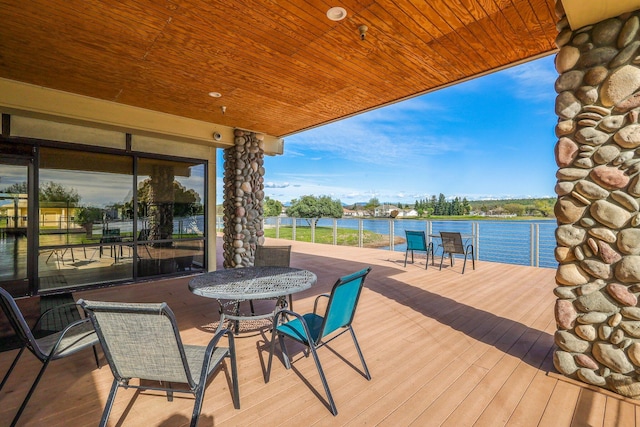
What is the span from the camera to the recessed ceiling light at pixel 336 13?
101 inches

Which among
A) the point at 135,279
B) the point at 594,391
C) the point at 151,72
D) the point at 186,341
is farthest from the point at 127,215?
the point at 594,391

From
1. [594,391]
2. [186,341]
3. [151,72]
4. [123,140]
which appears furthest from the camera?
[123,140]

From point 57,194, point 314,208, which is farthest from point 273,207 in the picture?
point 57,194

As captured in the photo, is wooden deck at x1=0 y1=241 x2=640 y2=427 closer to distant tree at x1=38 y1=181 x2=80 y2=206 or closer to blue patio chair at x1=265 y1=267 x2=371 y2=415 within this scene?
blue patio chair at x1=265 y1=267 x2=371 y2=415

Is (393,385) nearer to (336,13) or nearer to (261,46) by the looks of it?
(336,13)

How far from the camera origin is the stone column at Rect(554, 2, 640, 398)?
2037 millimetres

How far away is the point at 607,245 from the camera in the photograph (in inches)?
83.4

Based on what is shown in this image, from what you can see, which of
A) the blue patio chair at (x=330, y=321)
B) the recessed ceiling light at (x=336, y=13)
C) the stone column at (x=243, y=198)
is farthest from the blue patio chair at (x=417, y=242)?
the recessed ceiling light at (x=336, y=13)

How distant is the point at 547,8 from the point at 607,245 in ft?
6.51

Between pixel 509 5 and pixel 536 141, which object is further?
pixel 536 141

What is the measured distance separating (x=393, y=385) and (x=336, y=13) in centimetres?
299

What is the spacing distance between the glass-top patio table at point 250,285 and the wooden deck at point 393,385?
1.98 feet

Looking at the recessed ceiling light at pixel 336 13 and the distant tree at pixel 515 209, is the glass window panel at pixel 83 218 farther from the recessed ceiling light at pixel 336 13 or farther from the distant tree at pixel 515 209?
the distant tree at pixel 515 209

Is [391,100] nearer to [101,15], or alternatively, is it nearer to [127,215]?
[101,15]
